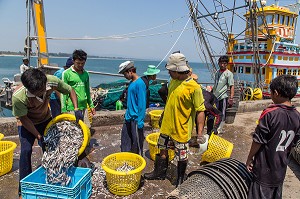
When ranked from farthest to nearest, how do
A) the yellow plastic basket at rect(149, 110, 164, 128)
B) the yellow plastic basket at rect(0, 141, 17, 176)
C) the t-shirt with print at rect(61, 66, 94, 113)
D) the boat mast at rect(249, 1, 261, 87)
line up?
the boat mast at rect(249, 1, 261, 87)
the yellow plastic basket at rect(149, 110, 164, 128)
the t-shirt with print at rect(61, 66, 94, 113)
the yellow plastic basket at rect(0, 141, 17, 176)

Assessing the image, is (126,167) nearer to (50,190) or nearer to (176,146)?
(176,146)

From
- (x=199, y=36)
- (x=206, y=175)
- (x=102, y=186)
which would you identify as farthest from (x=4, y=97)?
(x=206, y=175)

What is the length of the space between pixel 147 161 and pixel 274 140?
93.4 inches

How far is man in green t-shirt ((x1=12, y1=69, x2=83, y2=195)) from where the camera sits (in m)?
2.50


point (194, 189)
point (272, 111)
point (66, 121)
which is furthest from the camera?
point (66, 121)

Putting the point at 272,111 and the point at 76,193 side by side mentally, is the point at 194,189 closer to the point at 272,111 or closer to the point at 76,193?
the point at 272,111

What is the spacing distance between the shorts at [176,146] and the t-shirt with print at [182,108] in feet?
0.19

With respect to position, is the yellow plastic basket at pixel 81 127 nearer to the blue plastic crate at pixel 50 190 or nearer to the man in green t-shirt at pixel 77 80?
the blue plastic crate at pixel 50 190

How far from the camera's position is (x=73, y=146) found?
9.52ft

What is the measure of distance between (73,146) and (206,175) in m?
1.59

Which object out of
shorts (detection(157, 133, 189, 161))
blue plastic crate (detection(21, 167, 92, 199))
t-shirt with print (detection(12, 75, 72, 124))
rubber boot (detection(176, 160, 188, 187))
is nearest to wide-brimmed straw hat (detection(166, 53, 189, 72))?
shorts (detection(157, 133, 189, 161))

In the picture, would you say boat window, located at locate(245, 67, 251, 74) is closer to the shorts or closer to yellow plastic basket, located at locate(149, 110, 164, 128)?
yellow plastic basket, located at locate(149, 110, 164, 128)

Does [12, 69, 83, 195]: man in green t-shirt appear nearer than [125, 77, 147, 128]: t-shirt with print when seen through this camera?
Yes

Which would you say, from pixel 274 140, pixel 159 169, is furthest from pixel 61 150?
pixel 274 140
